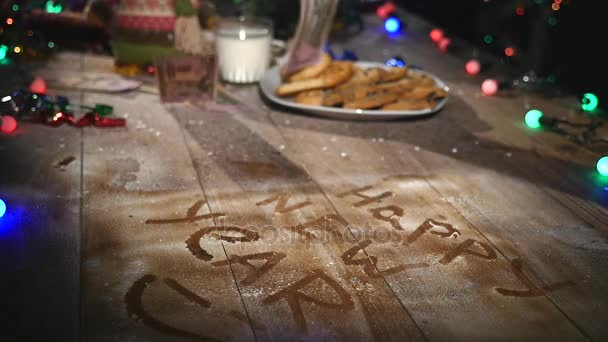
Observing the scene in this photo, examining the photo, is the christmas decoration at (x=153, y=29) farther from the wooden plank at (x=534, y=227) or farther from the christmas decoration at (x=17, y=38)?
the wooden plank at (x=534, y=227)

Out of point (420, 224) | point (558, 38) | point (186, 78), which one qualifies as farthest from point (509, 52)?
point (420, 224)

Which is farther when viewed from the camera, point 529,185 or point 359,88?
point 359,88

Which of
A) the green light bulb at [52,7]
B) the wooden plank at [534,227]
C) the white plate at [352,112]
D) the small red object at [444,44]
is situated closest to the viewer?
the wooden plank at [534,227]

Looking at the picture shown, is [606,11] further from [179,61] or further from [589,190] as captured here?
[179,61]

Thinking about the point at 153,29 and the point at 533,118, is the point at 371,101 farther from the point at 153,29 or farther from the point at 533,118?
the point at 153,29

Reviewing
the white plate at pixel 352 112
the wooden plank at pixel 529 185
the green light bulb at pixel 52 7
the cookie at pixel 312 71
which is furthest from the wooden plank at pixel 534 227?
the green light bulb at pixel 52 7

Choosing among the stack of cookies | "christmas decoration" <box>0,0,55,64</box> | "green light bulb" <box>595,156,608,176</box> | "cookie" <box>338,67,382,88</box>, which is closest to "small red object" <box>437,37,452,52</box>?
the stack of cookies

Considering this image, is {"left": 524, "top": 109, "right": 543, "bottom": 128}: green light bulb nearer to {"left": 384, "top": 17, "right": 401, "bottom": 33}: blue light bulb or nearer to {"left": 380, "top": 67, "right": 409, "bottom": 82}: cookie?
{"left": 380, "top": 67, "right": 409, "bottom": 82}: cookie
